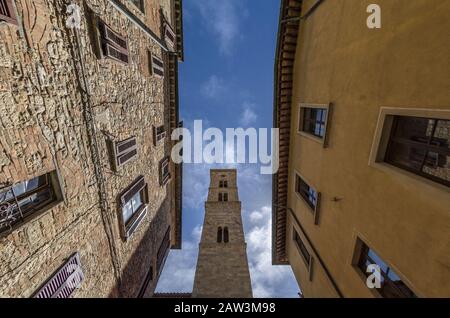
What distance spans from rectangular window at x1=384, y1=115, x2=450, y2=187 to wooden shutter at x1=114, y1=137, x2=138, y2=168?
8064 millimetres

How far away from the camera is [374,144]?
4988 millimetres

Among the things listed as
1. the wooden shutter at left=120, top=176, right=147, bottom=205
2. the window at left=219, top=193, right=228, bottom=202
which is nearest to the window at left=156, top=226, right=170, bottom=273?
the wooden shutter at left=120, top=176, right=147, bottom=205

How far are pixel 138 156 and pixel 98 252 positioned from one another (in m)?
3.93

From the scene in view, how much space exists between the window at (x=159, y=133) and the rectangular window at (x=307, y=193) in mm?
7830

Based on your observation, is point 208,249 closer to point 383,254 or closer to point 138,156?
point 138,156

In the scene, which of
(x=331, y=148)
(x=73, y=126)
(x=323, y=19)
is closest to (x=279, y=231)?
(x=331, y=148)

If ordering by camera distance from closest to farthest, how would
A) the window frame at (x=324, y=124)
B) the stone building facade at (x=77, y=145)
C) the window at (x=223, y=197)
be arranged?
the stone building facade at (x=77, y=145) < the window frame at (x=324, y=124) < the window at (x=223, y=197)

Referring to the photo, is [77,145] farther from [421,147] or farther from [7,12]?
[421,147]

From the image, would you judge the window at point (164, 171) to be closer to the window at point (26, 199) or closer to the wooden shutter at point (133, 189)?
the wooden shutter at point (133, 189)

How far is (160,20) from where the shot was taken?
34.0ft

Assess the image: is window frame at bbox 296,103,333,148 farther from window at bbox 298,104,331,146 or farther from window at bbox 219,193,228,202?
window at bbox 219,193,228,202

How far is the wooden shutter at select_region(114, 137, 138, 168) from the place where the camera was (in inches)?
269

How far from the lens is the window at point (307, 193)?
812 centimetres

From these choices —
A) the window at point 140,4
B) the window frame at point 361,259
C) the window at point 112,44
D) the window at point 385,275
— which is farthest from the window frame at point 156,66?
the window at point 385,275
